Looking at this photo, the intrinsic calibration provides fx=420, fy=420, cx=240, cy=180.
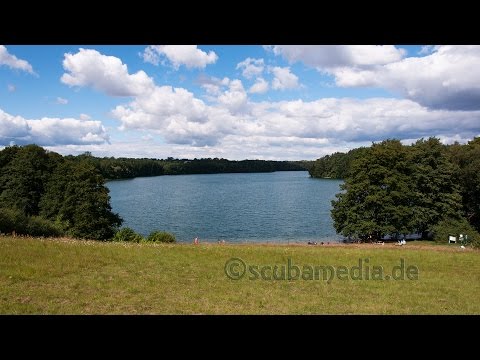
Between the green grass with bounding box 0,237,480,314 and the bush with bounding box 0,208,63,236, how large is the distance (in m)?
8.04

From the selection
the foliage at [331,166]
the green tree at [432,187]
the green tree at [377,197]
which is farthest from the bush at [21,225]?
the foliage at [331,166]

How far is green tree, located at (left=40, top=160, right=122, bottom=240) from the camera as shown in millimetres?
38125

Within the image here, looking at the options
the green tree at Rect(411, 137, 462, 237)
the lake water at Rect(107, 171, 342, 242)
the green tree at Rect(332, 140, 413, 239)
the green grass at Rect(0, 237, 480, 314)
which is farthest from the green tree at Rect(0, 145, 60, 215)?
the green tree at Rect(411, 137, 462, 237)

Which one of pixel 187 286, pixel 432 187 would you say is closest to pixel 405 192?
pixel 432 187

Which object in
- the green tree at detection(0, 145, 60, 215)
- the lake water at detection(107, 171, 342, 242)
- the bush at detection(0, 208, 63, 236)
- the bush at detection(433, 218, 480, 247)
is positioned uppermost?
the green tree at detection(0, 145, 60, 215)

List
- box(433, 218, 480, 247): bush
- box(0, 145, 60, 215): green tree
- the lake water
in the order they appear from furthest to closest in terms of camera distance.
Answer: the lake water < box(0, 145, 60, 215): green tree < box(433, 218, 480, 247): bush

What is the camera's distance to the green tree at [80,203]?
1501 inches

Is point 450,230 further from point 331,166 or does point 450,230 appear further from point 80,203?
point 331,166

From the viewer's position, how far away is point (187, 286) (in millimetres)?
12695

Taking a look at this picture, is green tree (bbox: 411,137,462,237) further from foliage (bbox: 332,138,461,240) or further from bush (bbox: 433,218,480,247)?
bush (bbox: 433,218,480,247)

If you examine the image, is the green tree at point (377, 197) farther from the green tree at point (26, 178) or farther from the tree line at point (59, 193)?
the green tree at point (26, 178)
